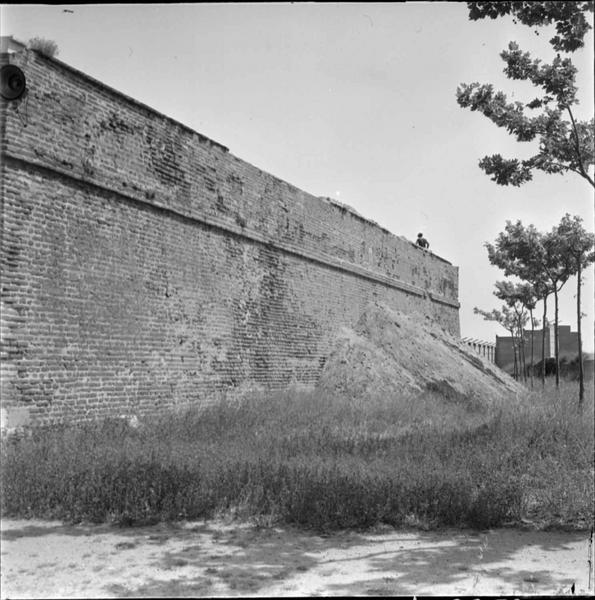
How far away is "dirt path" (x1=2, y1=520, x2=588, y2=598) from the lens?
12.4 feet

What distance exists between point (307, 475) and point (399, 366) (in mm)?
10992

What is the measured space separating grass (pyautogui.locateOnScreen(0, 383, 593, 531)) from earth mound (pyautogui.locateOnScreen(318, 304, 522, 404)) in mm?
6588

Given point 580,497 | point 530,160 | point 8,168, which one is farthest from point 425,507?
point 8,168

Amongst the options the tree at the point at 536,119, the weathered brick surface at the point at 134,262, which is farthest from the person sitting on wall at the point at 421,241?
the tree at the point at 536,119

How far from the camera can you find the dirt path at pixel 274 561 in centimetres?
379

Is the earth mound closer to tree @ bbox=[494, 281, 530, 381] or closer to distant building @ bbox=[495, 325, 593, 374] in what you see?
tree @ bbox=[494, 281, 530, 381]

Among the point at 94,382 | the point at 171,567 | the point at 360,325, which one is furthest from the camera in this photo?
the point at 360,325

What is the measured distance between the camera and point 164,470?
5.80m

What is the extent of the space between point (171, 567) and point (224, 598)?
0.76 metres

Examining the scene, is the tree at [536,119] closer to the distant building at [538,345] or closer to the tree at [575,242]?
the tree at [575,242]

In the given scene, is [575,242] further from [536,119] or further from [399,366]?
[536,119]

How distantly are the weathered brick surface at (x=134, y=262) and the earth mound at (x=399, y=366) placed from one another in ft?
3.70

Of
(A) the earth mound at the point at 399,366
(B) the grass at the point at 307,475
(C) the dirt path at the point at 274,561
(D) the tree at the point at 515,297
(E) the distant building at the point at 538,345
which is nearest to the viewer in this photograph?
(C) the dirt path at the point at 274,561

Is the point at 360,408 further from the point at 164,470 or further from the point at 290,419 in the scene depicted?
the point at 164,470
